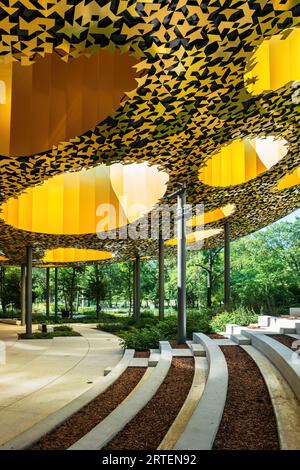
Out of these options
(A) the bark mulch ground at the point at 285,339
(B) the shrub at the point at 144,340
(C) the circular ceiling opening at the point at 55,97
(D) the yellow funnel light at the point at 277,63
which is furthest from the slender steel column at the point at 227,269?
(C) the circular ceiling opening at the point at 55,97

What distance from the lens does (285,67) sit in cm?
758

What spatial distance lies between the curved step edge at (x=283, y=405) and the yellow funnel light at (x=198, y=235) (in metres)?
18.1

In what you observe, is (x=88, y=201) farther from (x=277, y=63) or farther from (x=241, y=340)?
(x=277, y=63)

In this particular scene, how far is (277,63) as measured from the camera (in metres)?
7.61

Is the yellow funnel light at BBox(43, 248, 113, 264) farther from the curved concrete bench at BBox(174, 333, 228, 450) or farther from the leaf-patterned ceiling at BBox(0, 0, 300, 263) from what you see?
the curved concrete bench at BBox(174, 333, 228, 450)

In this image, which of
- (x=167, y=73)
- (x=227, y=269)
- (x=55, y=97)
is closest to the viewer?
(x=167, y=73)

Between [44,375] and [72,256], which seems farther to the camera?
[72,256]

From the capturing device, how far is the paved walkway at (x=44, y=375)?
626 centimetres

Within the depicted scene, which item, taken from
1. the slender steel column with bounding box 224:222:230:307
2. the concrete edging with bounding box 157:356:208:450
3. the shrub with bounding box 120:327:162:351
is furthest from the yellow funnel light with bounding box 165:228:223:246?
the concrete edging with bounding box 157:356:208:450

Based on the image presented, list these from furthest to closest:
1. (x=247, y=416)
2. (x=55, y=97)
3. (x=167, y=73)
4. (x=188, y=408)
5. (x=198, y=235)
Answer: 1. (x=198, y=235)
2. (x=55, y=97)
3. (x=167, y=73)
4. (x=188, y=408)
5. (x=247, y=416)

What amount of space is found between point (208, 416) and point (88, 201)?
14257mm

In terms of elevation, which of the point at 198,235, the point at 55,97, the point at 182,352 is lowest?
the point at 182,352

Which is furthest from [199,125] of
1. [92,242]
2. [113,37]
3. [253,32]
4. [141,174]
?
[92,242]

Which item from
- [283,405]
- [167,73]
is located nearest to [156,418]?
[283,405]
